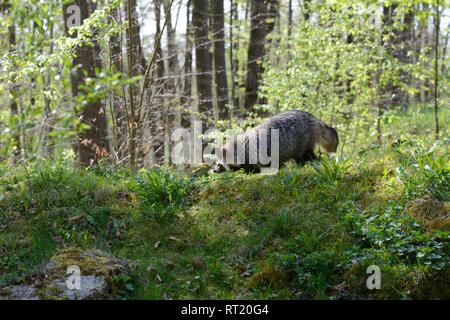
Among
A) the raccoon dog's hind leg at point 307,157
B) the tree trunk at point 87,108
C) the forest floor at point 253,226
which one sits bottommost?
the forest floor at point 253,226

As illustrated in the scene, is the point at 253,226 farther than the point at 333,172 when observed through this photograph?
No

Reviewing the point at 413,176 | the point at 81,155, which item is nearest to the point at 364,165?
the point at 413,176

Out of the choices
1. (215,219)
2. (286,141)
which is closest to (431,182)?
(215,219)

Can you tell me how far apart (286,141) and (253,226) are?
2627 millimetres

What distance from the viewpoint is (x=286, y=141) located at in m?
6.87

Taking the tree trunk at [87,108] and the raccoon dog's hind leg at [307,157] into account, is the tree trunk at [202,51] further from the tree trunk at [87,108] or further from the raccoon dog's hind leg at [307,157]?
the raccoon dog's hind leg at [307,157]

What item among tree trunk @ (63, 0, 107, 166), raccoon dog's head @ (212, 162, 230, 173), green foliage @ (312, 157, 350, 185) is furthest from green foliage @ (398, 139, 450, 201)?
tree trunk @ (63, 0, 107, 166)

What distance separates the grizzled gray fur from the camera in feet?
22.5

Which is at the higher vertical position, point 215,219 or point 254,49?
point 254,49

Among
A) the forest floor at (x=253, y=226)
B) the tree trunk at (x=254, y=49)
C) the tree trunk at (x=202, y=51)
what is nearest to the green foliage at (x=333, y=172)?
the forest floor at (x=253, y=226)

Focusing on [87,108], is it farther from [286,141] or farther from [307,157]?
[307,157]

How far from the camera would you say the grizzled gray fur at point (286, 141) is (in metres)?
6.86

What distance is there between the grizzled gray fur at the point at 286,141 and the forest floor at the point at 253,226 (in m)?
0.99
